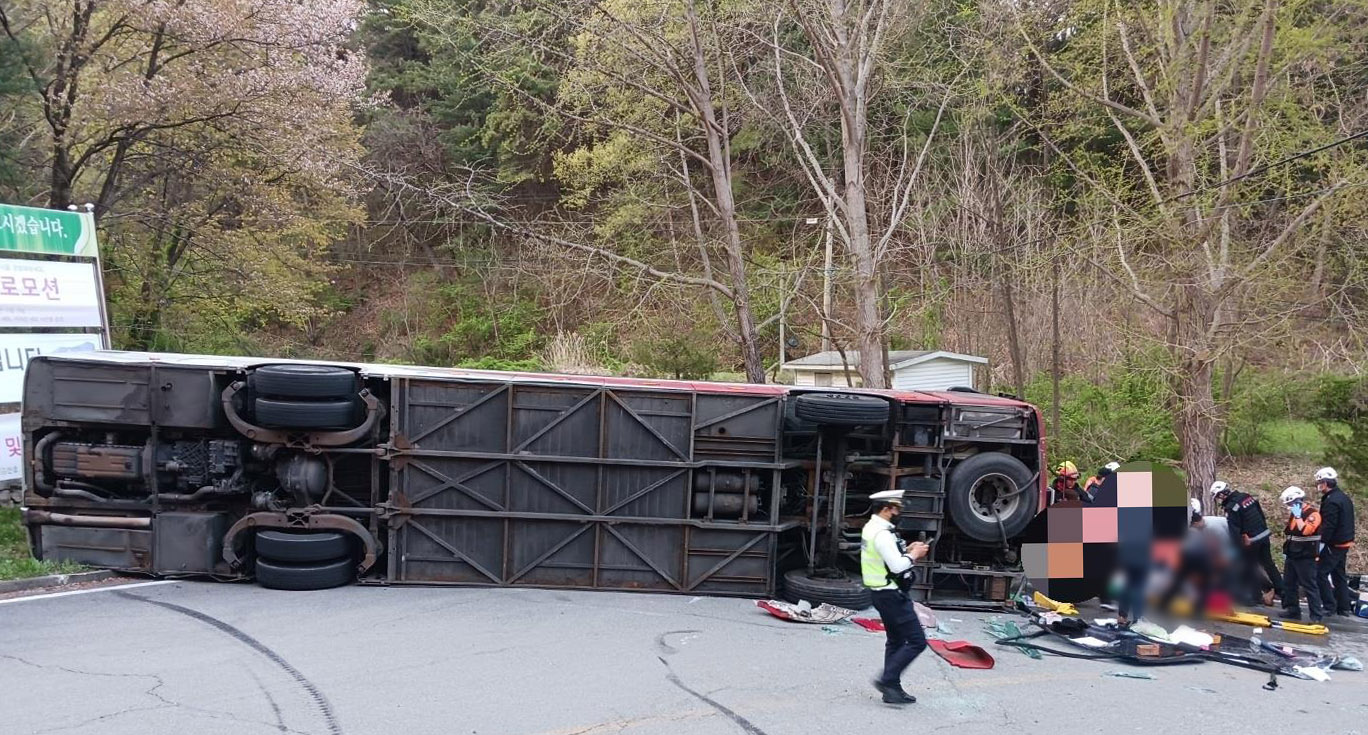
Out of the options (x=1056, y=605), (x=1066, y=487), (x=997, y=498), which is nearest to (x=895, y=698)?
(x=997, y=498)

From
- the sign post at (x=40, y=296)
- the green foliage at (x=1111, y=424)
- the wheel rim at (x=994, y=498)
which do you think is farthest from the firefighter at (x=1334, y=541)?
the sign post at (x=40, y=296)

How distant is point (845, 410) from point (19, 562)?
344 inches

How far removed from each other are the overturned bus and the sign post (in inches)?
95.1

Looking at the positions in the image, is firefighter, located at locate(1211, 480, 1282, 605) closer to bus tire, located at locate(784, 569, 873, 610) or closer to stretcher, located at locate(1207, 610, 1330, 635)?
stretcher, located at locate(1207, 610, 1330, 635)

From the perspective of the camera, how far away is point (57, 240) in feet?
39.3

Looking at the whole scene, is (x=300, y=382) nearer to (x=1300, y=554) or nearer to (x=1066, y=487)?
(x=1066, y=487)

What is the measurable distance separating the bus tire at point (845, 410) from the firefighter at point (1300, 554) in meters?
5.42

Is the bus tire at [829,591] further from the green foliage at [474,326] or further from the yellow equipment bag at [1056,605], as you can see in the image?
the green foliage at [474,326]

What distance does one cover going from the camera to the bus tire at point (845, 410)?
9.40 m

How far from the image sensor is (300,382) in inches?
362

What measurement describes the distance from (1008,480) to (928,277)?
15423 millimetres

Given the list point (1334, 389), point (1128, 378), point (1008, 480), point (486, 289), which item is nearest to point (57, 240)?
point (1008, 480)

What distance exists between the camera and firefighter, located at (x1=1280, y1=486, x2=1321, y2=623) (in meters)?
10.6

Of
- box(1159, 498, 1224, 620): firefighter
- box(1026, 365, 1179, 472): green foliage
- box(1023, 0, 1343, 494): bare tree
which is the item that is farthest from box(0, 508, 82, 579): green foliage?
box(1026, 365, 1179, 472): green foliage
